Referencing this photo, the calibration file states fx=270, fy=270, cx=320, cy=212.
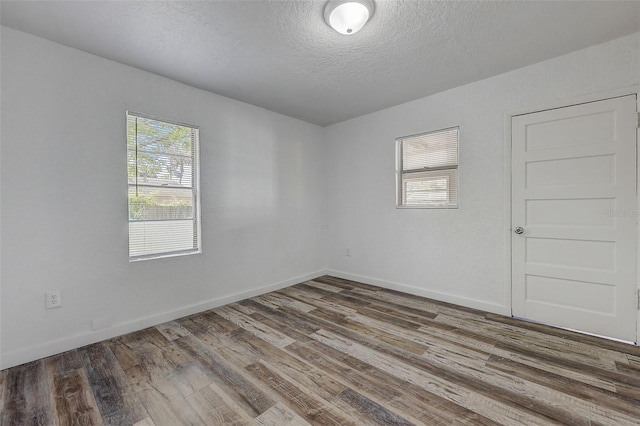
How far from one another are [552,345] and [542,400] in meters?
0.92

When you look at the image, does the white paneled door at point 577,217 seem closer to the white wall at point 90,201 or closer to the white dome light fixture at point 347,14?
the white dome light fixture at point 347,14

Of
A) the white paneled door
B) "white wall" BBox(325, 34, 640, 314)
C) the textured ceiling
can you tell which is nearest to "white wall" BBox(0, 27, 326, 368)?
the textured ceiling

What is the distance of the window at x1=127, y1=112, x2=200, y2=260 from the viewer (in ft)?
9.05

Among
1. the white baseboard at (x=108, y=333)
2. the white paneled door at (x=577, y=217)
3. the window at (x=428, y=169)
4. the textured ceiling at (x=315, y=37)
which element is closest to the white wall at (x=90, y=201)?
the white baseboard at (x=108, y=333)

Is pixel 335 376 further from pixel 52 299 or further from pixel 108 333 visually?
pixel 52 299

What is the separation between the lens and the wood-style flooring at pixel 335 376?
162cm

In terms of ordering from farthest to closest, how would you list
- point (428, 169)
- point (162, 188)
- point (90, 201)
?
point (428, 169) → point (162, 188) → point (90, 201)

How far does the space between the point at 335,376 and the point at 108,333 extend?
7.18ft

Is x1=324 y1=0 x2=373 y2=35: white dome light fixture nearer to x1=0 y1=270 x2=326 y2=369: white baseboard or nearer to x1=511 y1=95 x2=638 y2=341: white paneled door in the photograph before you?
x1=511 y1=95 x2=638 y2=341: white paneled door

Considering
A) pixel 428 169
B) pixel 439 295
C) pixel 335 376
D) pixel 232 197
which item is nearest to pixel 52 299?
pixel 232 197

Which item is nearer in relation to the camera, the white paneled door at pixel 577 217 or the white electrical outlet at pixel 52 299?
the white electrical outlet at pixel 52 299

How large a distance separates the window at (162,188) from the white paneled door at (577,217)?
3634 millimetres

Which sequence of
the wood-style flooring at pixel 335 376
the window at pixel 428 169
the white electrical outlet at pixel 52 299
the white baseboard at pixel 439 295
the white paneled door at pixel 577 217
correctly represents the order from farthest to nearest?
the window at pixel 428 169, the white baseboard at pixel 439 295, the white paneled door at pixel 577 217, the white electrical outlet at pixel 52 299, the wood-style flooring at pixel 335 376

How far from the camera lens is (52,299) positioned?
90.2 inches
